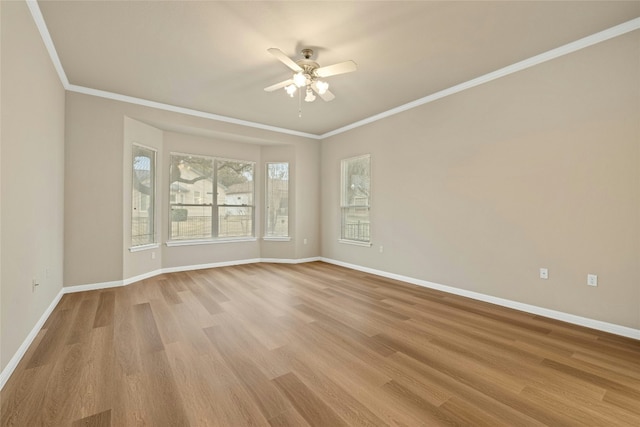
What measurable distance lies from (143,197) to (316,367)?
4341 mm

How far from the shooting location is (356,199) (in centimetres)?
562

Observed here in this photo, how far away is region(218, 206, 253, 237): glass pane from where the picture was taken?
5848 mm

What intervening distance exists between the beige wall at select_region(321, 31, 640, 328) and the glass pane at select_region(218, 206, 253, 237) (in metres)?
3.23

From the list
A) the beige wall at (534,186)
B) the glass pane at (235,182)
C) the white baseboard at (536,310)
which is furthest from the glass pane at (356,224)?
the glass pane at (235,182)

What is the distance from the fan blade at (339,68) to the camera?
8.75 ft

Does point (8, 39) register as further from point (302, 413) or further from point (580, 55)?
point (580, 55)

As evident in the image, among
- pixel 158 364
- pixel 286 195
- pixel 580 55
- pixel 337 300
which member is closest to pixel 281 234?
pixel 286 195

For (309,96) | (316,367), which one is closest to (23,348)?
(316,367)

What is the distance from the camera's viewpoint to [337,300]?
3.63 meters

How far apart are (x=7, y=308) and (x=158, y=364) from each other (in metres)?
1.11

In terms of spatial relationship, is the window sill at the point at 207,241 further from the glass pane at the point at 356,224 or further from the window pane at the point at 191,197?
the glass pane at the point at 356,224

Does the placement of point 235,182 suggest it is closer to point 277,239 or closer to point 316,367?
point 277,239

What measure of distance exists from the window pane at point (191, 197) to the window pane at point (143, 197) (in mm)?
350

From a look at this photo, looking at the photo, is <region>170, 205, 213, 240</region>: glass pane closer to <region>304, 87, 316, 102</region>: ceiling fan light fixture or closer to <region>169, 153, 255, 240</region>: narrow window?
<region>169, 153, 255, 240</region>: narrow window
